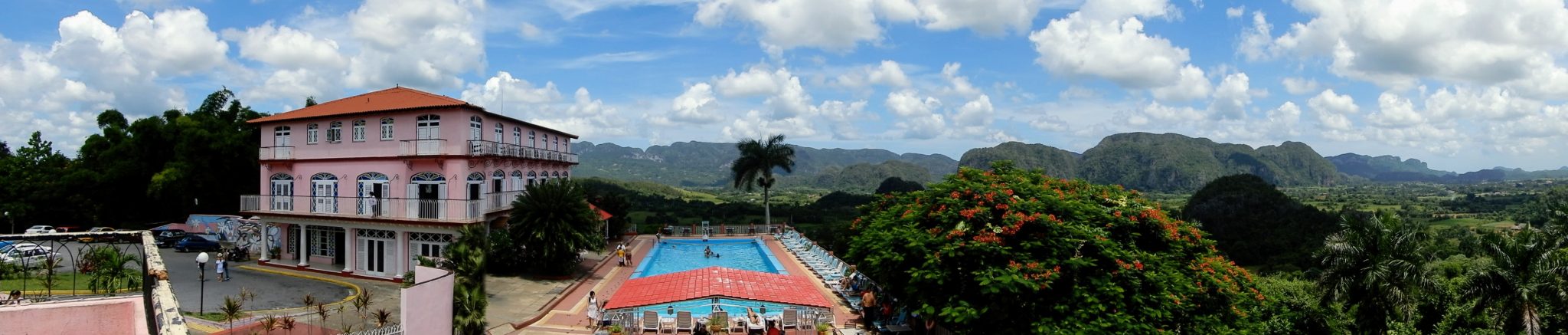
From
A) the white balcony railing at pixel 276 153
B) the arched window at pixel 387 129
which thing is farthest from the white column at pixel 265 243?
the arched window at pixel 387 129

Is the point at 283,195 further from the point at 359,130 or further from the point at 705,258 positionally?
the point at 705,258

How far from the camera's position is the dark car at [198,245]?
2777cm

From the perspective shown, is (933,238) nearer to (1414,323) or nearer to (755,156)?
(1414,323)

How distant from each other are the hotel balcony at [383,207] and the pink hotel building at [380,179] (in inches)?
1.4

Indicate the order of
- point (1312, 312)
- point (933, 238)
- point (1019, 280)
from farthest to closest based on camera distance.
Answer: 1. point (1312, 312)
2. point (933, 238)
3. point (1019, 280)

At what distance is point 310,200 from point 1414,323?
34.4 m

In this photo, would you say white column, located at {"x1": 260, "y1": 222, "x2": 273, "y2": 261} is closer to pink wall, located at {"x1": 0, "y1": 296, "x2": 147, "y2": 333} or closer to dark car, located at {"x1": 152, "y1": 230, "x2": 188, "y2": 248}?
dark car, located at {"x1": 152, "y1": 230, "x2": 188, "y2": 248}

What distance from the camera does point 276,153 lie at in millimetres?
25062

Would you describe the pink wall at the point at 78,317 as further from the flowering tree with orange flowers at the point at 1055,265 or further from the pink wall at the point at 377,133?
the pink wall at the point at 377,133

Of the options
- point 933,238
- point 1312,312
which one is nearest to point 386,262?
point 933,238

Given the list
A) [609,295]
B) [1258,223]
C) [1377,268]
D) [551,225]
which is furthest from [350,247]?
[1258,223]

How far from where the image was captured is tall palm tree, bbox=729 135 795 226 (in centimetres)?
4200

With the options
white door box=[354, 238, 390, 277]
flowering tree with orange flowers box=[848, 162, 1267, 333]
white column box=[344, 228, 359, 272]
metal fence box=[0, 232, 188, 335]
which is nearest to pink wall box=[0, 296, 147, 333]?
metal fence box=[0, 232, 188, 335]

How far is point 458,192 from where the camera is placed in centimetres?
2219
